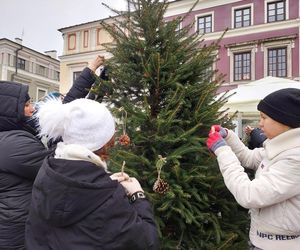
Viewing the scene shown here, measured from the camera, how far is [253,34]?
25.1m

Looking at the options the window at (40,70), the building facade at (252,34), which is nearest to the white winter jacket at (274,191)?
the building facade at (252,34)

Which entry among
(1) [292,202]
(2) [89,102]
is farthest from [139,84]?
(1) [292,202]

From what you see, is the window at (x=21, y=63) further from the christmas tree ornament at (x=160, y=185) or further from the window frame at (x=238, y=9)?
the christmas tree ornament at (x=160, y=185)

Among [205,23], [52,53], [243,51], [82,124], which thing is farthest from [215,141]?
[52,53]

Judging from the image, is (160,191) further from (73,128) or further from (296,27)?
(296,27)

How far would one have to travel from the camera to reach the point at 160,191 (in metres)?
2.43

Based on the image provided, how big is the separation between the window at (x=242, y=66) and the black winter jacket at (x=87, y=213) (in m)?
24.7

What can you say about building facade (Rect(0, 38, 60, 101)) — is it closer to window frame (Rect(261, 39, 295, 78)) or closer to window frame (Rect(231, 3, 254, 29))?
window frame (Rect(231, 3, 254, 29))

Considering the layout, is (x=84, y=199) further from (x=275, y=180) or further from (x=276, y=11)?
(x=276, y=11)

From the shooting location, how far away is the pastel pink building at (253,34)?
934 inches

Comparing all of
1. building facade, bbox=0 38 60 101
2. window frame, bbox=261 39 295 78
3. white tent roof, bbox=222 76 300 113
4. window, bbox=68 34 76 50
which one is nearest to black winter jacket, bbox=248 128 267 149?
white tent roof, bbox=222 76 300 113

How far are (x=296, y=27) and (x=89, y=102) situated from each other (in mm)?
24959

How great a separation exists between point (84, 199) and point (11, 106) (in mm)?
1212

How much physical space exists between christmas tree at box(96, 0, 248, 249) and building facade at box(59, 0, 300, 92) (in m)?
20.6
